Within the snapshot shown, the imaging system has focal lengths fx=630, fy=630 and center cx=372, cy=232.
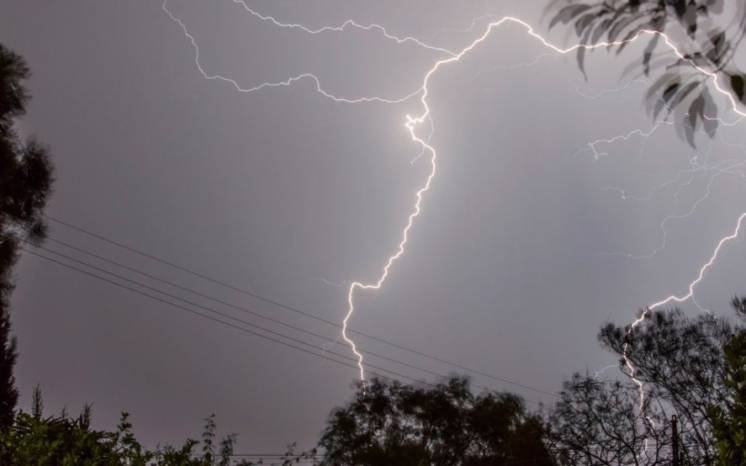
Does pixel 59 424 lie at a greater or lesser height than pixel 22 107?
lesser

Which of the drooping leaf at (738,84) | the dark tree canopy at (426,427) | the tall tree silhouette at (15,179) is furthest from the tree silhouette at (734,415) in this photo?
the dark tree canopy at (426,427)

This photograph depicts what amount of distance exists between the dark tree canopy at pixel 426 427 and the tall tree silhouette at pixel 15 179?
71.6ft

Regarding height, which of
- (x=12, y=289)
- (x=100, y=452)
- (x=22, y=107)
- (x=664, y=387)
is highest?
(x=22, y=107)

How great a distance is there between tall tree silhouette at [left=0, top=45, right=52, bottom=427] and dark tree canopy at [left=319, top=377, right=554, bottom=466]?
71.6 feet

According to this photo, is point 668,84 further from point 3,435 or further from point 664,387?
point 664,387

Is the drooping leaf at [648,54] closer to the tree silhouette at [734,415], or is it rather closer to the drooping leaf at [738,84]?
the drooping leaf at [738,84]

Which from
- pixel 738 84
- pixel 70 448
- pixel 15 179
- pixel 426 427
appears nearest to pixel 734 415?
pixel 738 84

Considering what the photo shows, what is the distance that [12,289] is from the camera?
→ 12.4 meters

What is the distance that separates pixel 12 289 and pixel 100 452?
34.5ft

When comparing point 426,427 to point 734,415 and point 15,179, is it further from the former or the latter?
point 734,415

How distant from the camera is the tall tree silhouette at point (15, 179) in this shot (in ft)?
40.2

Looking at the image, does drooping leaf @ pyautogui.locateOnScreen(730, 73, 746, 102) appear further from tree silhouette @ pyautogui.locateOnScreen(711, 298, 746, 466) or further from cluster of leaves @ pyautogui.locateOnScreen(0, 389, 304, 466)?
cluster of leaves @ pyautogui.locateOnScreen(0, 389, 304, 466)

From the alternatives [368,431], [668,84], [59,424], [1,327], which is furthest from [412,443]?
[668,84]

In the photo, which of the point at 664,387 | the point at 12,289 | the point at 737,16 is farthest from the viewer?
the point at 664,387
